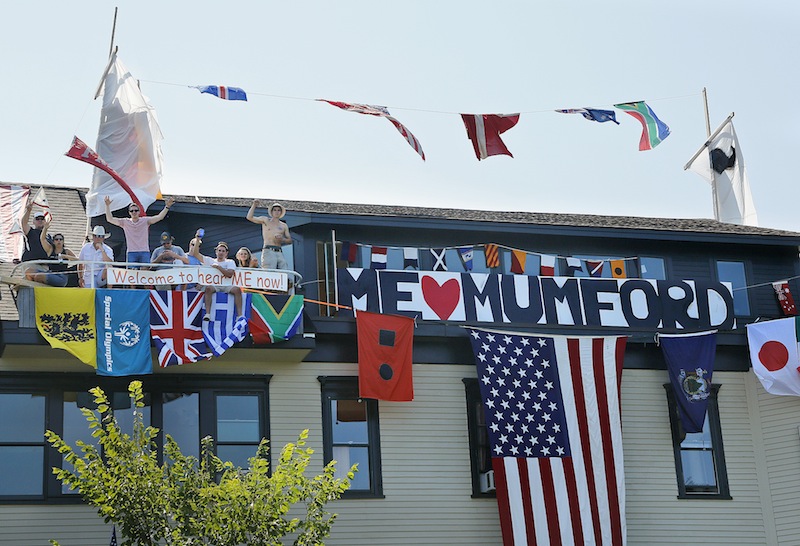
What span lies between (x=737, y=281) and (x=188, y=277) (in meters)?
12.6

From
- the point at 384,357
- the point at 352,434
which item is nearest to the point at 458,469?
the point at 352,434

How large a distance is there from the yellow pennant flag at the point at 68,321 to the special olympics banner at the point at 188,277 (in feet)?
2.99

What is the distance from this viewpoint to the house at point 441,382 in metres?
23.6

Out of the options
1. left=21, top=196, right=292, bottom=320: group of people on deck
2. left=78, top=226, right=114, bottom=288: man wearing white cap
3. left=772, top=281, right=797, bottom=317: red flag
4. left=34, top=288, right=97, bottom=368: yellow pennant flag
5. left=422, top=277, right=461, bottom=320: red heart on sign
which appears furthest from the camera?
left=772, top=281, right=797, bottom=317: red flag

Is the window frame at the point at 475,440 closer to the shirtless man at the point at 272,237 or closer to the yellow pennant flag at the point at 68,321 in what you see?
the shirtless man at the point at 272,237

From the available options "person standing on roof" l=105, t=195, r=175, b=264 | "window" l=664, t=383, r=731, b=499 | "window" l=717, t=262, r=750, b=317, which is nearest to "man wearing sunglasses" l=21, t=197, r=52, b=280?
"person standing on roof" l=105, t=195, r=175, b=264

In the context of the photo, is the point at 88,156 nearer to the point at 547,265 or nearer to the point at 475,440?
the point at 475,440

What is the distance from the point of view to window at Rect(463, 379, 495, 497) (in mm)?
25250

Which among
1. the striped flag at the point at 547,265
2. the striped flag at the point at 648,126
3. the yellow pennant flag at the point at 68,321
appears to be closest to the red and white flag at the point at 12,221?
the yellow pennant flag at the point at 68,321

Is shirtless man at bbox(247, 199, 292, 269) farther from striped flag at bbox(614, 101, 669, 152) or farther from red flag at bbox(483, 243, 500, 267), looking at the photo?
striped flag at bbox(614, 101, 669, 152)

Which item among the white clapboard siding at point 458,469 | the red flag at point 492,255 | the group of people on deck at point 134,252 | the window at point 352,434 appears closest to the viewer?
the group of people on deck at point 134,252

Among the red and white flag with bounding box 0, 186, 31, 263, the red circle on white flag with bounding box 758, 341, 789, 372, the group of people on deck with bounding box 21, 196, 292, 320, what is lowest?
the red circle on white flag with bounding box 758, 341, 789, 372

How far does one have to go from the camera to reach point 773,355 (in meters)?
26.8

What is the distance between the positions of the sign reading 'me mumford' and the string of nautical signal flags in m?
2.59
